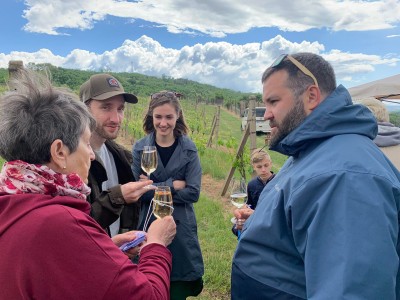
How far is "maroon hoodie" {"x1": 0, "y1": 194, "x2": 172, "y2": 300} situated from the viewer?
113 cm

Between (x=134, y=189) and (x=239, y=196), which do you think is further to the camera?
(x=239, y=196)

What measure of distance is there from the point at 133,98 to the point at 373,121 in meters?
1.91

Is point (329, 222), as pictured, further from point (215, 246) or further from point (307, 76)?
point (215, 246)

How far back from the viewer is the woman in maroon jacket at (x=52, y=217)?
3.73 feet

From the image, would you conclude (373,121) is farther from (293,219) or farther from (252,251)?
(252,251)

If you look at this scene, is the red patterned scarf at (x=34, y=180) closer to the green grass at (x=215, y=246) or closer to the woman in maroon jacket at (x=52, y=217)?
the woman in maroon jacket at (x=52, y=217)

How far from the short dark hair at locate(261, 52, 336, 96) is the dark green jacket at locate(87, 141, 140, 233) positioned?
4.25 ft

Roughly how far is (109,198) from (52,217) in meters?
1.15

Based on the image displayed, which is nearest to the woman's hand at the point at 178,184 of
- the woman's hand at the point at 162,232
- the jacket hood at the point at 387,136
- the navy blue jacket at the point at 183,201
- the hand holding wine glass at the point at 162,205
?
the navy blue jacket at the point at 183,201

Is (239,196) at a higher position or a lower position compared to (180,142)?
lower

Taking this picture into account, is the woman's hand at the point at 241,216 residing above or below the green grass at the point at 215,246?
above

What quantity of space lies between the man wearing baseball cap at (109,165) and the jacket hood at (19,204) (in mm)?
1049

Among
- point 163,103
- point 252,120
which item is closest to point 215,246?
point 252,120

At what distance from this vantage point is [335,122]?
157 centimetres
